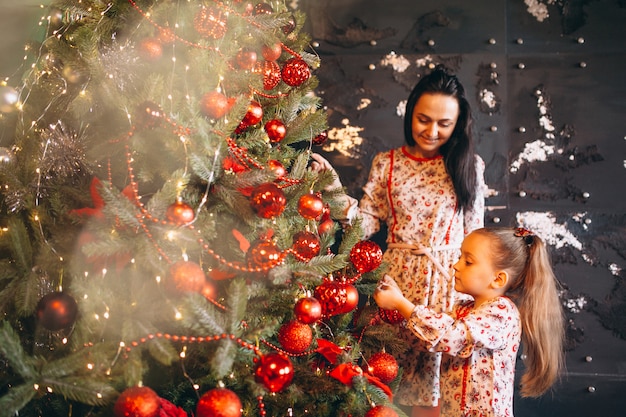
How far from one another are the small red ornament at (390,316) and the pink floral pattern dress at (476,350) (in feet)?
0.31

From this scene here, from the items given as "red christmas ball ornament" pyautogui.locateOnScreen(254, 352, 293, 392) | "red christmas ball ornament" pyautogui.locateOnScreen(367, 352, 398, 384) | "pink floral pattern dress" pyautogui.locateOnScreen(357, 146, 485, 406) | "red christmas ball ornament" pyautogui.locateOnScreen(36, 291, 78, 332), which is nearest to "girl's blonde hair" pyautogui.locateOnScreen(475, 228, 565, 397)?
"pink floral pattern dress" pyautogui.locateOnScreen(357, 146, 485, 406)

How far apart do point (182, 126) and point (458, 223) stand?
1.22 m

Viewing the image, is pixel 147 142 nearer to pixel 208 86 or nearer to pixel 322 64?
pixel 208 86

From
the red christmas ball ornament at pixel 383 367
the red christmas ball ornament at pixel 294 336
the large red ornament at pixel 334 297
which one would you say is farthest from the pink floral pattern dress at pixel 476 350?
the red christmas ball ornament at pixel 294 336

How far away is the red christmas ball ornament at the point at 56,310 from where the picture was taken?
1.11 m

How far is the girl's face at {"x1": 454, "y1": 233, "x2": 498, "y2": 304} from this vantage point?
1.70 m

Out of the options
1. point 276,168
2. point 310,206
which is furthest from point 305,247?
point 276,168

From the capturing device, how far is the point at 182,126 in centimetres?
122

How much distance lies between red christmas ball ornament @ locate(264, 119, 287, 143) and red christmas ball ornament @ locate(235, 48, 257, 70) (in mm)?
168

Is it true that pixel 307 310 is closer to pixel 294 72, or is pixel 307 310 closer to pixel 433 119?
pixel 294 72

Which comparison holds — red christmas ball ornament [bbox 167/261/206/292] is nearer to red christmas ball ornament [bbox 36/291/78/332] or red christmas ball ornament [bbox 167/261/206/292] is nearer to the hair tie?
red christmas ball ornament [bbox 36/291/78/332]

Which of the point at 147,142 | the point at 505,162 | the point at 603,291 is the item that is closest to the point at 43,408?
the point at 147,142

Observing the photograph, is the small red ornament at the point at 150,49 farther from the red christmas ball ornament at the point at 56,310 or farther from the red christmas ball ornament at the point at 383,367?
the red christmas ball ornament at the point at 383,367

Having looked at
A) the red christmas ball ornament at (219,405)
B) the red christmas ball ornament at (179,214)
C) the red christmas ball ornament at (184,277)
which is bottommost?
the red christmas ball ornament at (219,405)
